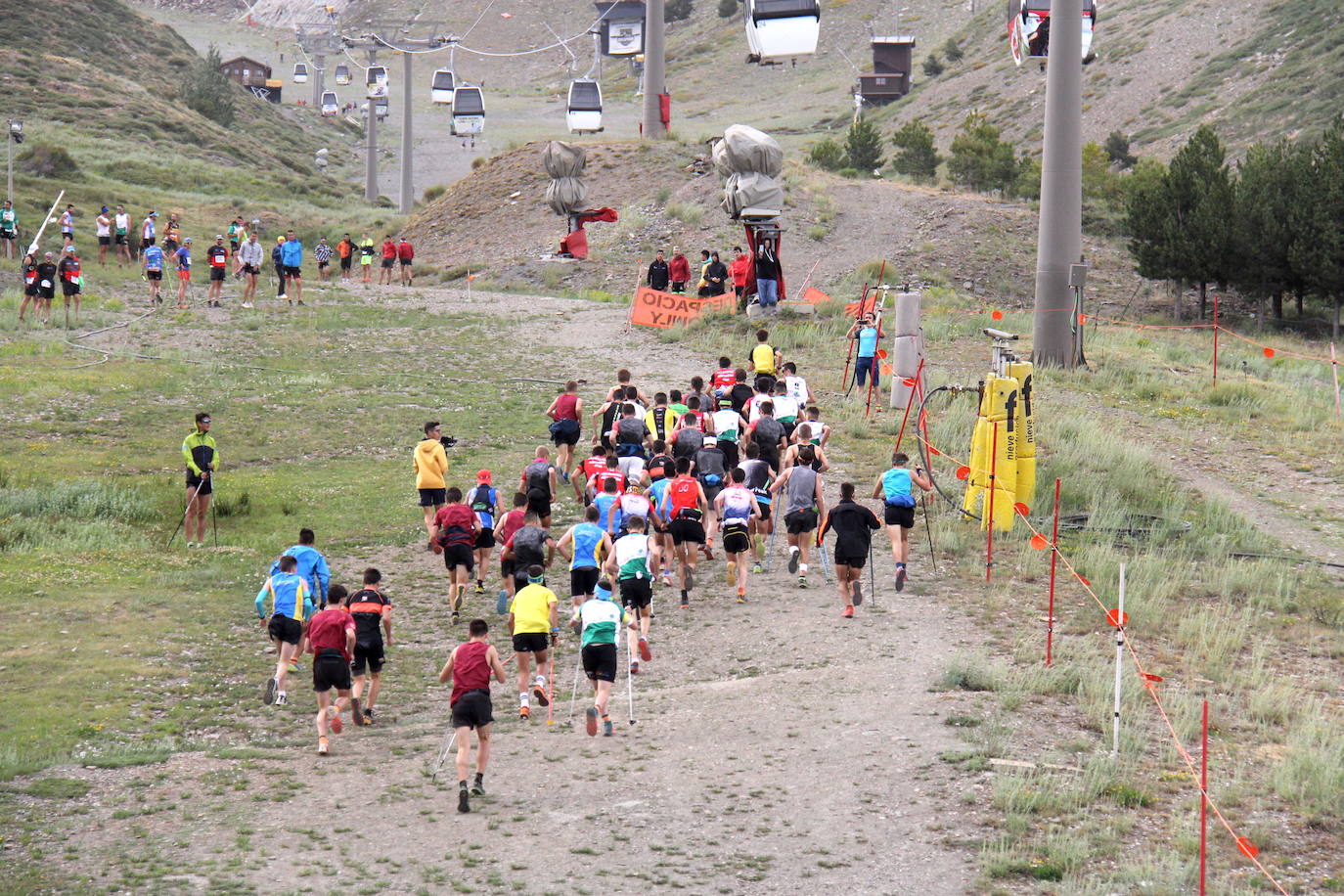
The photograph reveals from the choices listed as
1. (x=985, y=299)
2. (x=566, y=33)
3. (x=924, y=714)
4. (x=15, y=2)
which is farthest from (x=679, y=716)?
(x=566, y=33)

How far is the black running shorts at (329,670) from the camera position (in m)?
12.9

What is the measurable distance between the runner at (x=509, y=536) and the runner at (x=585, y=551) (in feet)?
1.88

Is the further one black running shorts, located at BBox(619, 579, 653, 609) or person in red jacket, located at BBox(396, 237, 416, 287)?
person in red jacket, located at BBox(396, 237, 416, 287)

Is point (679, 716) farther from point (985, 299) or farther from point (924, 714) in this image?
point (985, 299)

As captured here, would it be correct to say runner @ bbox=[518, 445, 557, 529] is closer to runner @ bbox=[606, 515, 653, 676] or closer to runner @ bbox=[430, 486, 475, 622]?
runner @ bbox=[430, 486, 475, 622]

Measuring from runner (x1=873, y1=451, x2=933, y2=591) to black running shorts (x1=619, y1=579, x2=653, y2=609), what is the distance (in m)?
3.23

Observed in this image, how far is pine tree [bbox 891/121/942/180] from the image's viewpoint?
221 feet

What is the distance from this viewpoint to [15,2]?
8912 cm

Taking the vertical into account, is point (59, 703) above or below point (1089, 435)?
below

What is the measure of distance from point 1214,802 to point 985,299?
109ft

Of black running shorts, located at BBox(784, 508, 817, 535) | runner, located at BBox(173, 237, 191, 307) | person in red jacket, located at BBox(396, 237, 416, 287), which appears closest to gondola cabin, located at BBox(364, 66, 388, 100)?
person in red jacket, located at BBox(396, 237, 416, 287)

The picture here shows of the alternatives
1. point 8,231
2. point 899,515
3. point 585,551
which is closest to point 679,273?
point 8,231

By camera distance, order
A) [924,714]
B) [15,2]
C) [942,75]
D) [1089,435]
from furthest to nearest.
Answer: [942,75], [15,2], [1089,435], [924,714]

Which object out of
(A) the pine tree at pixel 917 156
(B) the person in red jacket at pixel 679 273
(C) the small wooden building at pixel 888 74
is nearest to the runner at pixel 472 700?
(B) the person in red jacket at pixel 679 273
